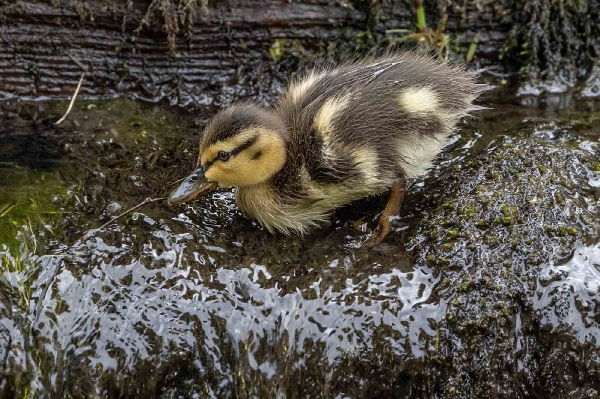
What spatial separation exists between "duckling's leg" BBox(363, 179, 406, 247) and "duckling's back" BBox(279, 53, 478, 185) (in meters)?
0.07

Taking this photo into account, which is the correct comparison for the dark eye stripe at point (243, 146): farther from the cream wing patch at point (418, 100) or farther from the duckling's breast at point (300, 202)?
the cream wing patch at point (418, 100)

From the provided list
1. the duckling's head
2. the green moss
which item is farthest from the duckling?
the green moss

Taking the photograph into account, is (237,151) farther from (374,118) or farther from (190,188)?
(374,118)

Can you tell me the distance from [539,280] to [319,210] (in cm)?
108

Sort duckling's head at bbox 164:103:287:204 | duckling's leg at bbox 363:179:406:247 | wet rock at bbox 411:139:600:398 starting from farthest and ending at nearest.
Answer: duckling's leg at bbox 363:179:406:247 < duckling's head at bbox 164:103:287:204 < wet rock at bbox 411:139:600:398

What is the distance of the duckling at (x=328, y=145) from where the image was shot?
338 cm

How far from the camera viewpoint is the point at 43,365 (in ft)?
10.2

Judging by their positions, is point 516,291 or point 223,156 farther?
point 223,156

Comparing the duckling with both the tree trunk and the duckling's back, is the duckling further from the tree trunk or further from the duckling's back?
the tree trunk

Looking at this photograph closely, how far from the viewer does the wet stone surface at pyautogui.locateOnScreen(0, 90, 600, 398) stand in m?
3.04

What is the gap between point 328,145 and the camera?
338 centimetres

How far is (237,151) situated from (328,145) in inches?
16.8

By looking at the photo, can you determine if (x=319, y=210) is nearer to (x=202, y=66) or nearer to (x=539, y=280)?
(x=539, y=280)

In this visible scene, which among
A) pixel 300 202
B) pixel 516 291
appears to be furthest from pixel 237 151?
pixel 516 291
